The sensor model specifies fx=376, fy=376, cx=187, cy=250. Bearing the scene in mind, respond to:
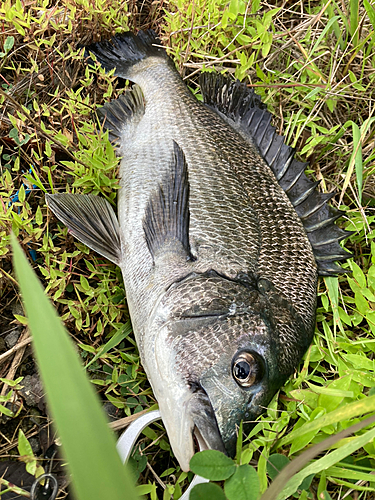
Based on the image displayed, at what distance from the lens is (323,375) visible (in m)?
2.24

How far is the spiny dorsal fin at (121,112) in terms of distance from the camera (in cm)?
266

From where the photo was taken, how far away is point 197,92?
2961mm

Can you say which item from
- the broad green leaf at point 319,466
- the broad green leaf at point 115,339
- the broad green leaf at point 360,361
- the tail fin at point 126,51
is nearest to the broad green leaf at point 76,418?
the broad green leaf at point 319,466

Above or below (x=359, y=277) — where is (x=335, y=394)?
below

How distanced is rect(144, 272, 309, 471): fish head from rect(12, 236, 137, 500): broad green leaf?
2.64ft

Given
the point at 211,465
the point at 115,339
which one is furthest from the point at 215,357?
the point at 115,339

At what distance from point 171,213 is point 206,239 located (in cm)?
24

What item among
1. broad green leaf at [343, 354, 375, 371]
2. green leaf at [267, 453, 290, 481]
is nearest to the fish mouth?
green leaf at [267, 453, 290, 481]

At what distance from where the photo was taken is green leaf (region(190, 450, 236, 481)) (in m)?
1.46

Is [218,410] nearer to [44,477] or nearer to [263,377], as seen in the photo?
[263,377]

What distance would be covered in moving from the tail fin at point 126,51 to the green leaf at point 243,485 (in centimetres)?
269

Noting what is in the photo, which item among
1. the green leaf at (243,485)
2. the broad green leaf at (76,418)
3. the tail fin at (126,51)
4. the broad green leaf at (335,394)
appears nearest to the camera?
the broad green leaf at (76,418)

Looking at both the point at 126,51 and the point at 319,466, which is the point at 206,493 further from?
the point at 126,51

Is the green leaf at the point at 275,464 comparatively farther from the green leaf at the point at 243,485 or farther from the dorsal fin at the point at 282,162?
the dorsal fin at the point at 282,162
